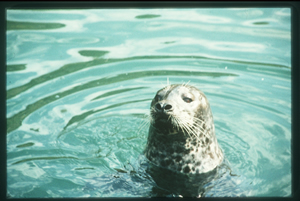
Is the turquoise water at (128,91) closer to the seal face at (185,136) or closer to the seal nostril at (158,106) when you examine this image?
the seal face at (185,136)

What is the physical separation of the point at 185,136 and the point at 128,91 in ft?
7.45

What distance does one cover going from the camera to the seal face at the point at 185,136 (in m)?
4.29

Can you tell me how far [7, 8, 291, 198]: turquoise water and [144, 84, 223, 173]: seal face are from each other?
0.25m

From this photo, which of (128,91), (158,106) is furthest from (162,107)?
(128,91)

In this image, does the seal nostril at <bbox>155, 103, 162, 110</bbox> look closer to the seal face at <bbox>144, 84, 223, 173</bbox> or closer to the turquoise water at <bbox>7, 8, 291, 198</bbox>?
the seal face at <bbox>144, 84, 223, 173</bbox>

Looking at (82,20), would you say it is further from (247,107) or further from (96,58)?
(247,107)

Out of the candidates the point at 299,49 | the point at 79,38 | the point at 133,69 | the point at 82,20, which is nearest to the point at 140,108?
the point at 133,69

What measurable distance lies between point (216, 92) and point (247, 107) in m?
0.57

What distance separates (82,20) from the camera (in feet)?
26.5

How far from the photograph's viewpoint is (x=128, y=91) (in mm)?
6559

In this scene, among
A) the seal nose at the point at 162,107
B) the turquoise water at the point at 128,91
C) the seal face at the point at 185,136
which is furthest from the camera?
the turquoise water at the point at 128,91

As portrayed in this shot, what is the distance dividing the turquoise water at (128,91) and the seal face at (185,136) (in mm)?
252

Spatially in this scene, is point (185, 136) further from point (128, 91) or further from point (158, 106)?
point (128, 91)

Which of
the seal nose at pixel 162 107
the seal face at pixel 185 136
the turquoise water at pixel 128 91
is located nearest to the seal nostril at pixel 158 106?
the seal nose at pixel 162 107
